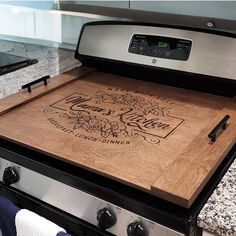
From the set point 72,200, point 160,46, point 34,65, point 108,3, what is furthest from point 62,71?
point 72,200

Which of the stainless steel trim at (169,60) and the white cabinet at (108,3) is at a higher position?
the white cabinet at (108,3)

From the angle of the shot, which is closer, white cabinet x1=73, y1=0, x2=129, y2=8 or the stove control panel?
the stove control panel

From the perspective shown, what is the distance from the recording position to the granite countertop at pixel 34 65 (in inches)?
50.0

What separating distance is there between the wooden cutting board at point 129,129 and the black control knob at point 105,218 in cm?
9

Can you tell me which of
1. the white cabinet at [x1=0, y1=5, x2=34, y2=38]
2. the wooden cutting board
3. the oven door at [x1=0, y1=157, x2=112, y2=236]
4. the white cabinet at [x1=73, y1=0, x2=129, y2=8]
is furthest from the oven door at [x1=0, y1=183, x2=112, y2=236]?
the white cabinet at [x1=0, y1=5, x2=34, y2=38]

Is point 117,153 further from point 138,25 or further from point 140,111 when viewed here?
point 138,25

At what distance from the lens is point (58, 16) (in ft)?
4.99

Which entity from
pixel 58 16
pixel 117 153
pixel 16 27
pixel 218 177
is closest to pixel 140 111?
pixel 117 153

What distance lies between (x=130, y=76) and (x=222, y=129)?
1.46 ft

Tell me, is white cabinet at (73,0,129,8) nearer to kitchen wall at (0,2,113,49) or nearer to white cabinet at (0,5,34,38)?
kitchen wall at (0,2,113,49)

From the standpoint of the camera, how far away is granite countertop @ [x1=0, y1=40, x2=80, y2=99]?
50.0 inches

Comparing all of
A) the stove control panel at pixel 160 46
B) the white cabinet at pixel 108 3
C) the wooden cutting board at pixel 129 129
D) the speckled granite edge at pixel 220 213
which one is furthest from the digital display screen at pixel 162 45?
the speckled granite edge at pixel 220 213

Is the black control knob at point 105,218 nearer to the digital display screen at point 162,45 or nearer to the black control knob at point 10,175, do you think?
the black control knob at point 10,175

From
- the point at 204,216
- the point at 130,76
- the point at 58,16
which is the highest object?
the point at 58,16
